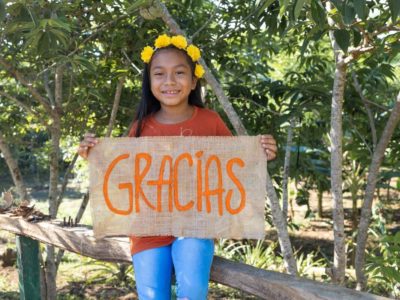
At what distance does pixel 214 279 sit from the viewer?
1.73 metres

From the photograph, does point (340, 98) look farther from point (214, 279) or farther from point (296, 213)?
point (296, 213)

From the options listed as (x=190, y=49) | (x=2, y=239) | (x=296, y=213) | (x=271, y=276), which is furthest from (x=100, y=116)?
(x=296, y=213)

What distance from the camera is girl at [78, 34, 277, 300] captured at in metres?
1.64

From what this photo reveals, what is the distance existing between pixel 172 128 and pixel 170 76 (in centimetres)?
19

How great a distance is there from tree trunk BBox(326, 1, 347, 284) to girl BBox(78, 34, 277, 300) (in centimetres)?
56

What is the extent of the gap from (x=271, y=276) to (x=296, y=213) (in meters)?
6.26

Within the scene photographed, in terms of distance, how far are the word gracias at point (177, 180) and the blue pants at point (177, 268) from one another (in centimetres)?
13

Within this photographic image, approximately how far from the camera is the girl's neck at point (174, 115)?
1.85 meters

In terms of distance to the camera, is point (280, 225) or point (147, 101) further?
point (280, 225)

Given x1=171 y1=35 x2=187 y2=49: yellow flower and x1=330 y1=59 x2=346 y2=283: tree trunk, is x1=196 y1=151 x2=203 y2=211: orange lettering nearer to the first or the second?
x1=171 y1=35 x2=187 y2=49: yellow flower

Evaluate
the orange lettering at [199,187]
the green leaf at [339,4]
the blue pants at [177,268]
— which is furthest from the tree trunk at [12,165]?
the green leaf at [339,4]

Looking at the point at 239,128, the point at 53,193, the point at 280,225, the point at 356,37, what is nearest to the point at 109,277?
the point at 53,193

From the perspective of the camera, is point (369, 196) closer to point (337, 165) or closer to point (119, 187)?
point (337, 165)

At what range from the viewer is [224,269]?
1.69m
